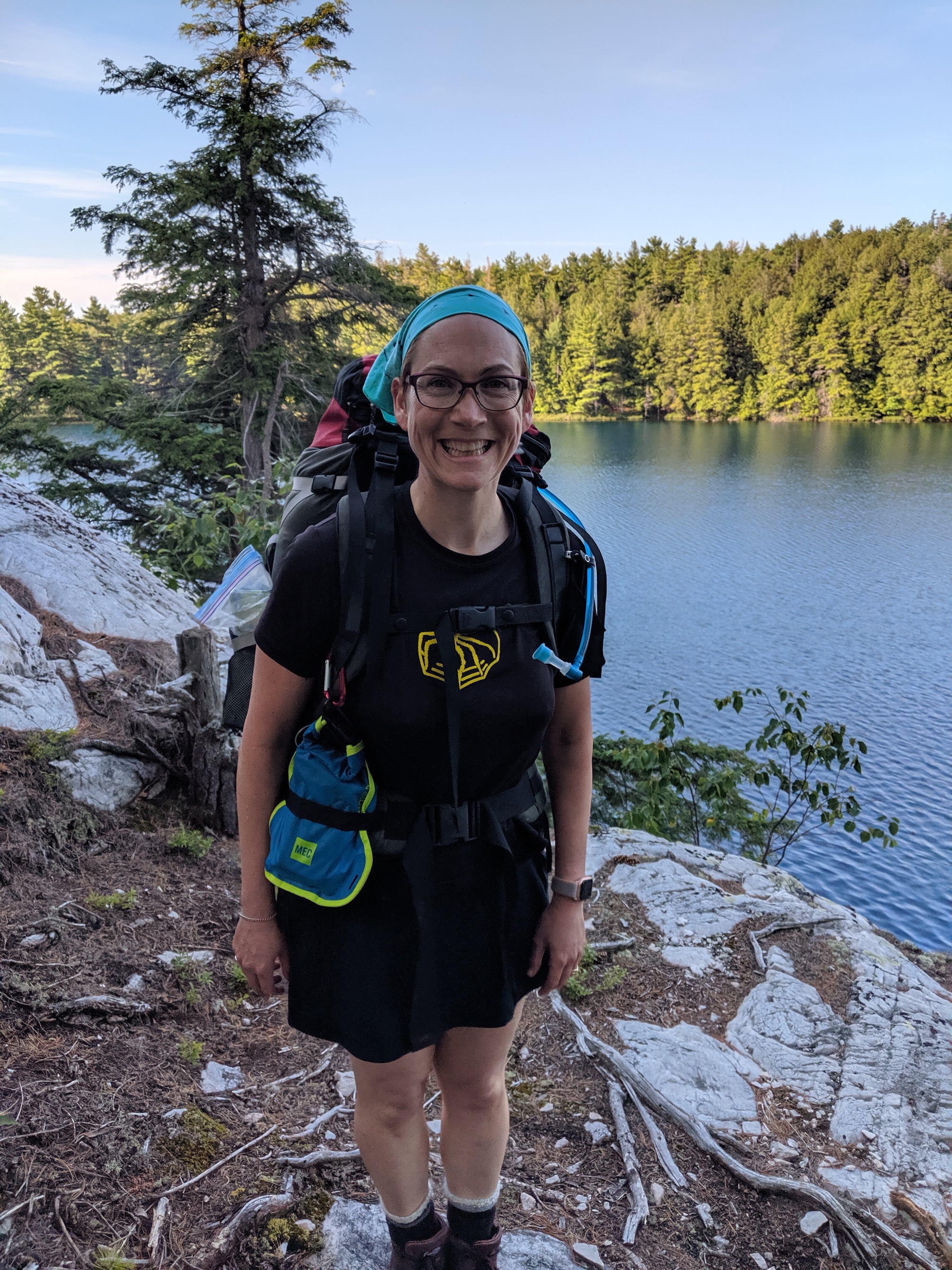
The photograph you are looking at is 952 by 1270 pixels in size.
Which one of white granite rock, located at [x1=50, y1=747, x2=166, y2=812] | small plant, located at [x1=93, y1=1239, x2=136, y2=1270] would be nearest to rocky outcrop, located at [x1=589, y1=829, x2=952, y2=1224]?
small plant, located at [x1=93, y1=1239, x2=136, y2=1270]

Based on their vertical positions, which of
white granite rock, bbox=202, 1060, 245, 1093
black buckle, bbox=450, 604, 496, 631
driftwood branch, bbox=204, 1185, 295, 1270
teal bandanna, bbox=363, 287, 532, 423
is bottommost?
white granite rock, bbox=202, 1060, 245, 1093

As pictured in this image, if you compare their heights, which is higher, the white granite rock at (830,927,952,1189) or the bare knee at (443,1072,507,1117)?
the bare knee at (443,1072,507,1117)

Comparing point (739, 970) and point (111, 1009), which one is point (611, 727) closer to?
point (739, 970)

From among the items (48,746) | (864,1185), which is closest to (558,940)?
(864,1185)

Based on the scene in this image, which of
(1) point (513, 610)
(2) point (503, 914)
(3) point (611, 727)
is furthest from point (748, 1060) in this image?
(3) point (611, 727)

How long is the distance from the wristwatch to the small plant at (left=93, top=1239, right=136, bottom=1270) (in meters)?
1.24

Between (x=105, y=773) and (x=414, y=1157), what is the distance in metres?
2.65

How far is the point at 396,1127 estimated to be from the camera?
1556 millimetres

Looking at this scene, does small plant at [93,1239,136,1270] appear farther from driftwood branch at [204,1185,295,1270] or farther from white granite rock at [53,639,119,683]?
white granite rock at [53,639,119,683]

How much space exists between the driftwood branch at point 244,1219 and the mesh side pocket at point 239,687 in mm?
1196

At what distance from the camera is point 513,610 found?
1363 millimetres

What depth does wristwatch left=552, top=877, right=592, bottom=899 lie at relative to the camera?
158 centimetres

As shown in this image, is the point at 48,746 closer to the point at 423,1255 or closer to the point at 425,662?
the point at 423,1255

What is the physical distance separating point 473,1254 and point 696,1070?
138cm
